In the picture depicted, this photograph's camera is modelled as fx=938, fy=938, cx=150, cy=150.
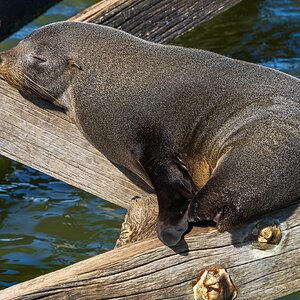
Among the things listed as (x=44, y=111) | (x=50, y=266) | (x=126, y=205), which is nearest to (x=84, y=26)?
(x=44, y=111)

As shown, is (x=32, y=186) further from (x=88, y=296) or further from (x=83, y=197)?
(x=88, y=296)

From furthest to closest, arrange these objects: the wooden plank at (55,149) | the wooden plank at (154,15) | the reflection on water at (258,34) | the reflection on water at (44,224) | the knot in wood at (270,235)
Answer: the reflection on water at (258,34), the wooden plank at (154,15), the reflection on water at (44,224), the wooden plank at (55,149), the knot in wood at (270,235)

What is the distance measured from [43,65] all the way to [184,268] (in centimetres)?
172

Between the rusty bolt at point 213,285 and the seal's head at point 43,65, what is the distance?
1.50 m

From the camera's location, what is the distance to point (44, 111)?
445cm

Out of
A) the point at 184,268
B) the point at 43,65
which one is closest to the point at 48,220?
the point at 43,65

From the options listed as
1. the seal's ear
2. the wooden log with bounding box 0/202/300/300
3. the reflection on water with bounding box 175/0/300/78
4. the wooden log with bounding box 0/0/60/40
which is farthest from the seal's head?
the reflection on water with bounding box 175/0/300/78

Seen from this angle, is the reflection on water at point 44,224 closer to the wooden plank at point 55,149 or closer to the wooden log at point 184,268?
the wooden plank at point 55,149

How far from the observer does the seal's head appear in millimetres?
4648

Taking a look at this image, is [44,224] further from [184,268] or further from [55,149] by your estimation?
[184,268]

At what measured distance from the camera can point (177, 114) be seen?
14.0 ft

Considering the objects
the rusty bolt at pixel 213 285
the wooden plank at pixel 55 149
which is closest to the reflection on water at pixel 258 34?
the wooden plank at pixel 55 149

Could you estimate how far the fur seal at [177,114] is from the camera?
368cm

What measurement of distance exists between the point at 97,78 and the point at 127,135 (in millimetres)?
359
